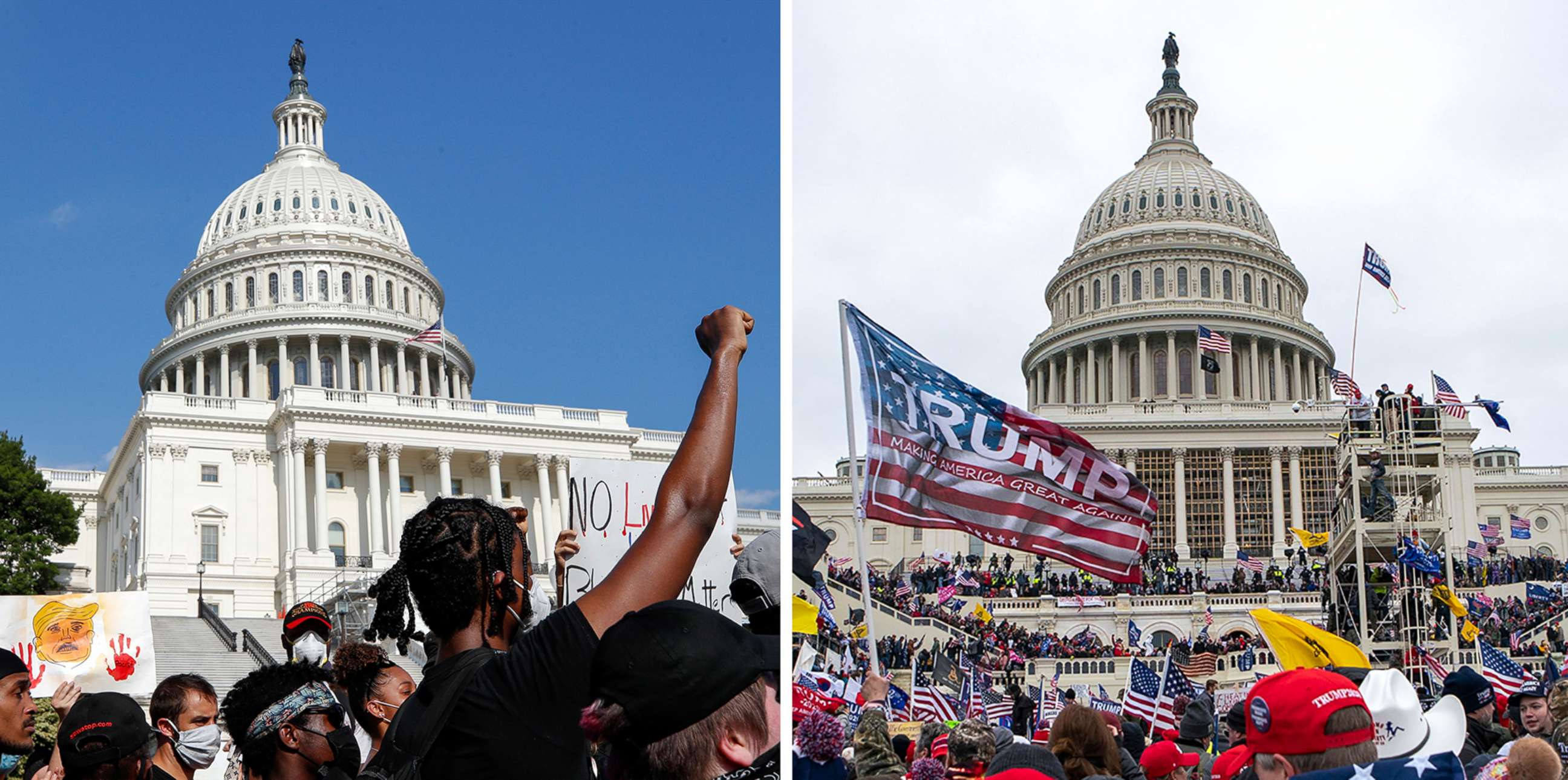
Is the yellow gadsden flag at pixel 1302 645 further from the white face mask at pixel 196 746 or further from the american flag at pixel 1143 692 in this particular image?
the white face mask at pixel 196 746

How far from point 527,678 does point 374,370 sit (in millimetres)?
87221

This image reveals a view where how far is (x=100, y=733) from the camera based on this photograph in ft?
16.3

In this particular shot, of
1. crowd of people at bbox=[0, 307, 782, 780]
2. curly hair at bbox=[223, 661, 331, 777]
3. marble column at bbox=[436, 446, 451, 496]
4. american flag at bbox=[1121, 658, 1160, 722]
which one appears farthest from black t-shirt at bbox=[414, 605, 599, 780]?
marble column at bbox=[436, 446, 451, 496]

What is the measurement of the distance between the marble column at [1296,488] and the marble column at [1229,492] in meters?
2.56

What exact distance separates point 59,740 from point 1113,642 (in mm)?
48401

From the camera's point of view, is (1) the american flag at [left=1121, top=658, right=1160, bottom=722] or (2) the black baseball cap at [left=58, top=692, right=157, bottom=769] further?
(1) the american flag at [left=1121, top=658, right=1160, bottom=722]

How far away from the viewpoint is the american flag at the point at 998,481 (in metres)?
8.95

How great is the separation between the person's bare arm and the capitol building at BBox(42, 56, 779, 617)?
5750 cm

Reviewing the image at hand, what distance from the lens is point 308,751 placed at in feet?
15.9

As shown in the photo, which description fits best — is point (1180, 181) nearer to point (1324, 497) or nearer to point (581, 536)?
point (1324, 497)

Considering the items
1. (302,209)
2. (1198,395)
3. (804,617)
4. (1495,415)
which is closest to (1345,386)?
(1495,415)

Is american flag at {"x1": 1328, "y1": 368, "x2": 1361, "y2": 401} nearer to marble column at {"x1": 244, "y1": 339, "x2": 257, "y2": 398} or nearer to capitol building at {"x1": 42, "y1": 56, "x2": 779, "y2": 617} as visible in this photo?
capitol building at {"x1": 42, "y1": 56, "x2": 779, "y2": 617}

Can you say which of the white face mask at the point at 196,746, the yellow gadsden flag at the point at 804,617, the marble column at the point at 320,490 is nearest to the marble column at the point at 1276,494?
the marble column at the point at 320,490

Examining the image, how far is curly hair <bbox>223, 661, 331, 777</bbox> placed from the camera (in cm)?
510
